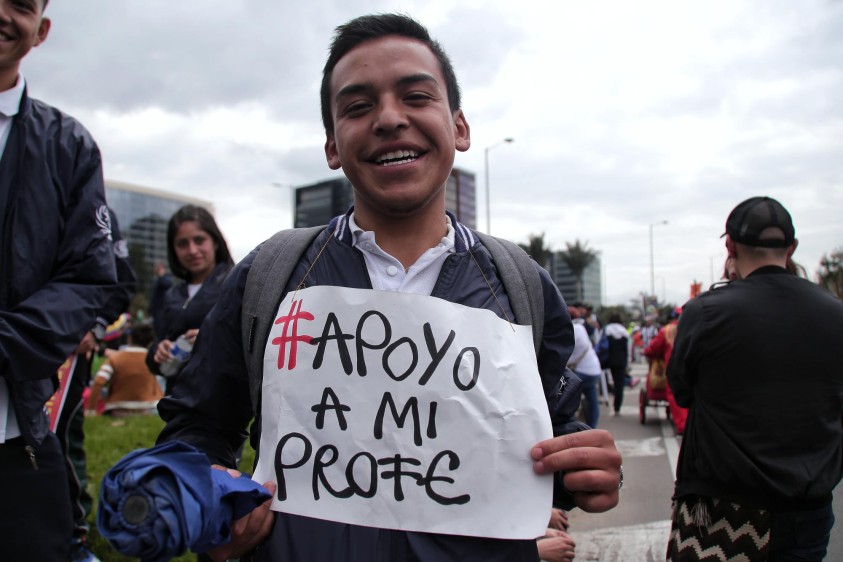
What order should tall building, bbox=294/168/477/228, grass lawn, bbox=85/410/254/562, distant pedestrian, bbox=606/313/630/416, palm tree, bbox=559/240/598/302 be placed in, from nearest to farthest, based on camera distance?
grass lawn, bbox=85/410/254/562 < distant pedestrian, bbox=606/313/630/416 < palm tree, bbox=559/240/598/302 < tall building, bbox=294/168/477/228

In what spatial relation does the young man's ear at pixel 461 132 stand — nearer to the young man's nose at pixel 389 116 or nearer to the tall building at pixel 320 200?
the young man's nose at pixel 389 116

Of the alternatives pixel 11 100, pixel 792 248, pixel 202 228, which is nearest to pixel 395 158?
pixel 11 100

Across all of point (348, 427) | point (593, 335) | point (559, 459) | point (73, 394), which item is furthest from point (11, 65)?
point (593, 335)

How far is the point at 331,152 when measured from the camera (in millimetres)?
1827

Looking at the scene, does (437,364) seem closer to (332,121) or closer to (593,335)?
(332,121)

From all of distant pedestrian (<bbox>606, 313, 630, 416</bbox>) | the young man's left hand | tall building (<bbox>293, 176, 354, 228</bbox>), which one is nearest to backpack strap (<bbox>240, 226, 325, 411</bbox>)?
the young man's left hand

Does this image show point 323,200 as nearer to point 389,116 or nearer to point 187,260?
point 187,260

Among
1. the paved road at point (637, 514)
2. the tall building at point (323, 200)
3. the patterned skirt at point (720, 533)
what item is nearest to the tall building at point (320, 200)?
the tall building at point (323, 200)

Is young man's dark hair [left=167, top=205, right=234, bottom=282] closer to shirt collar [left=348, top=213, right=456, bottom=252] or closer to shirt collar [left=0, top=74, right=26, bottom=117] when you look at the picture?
shirt collar [left=0, top=74, right=26, bottom=117]

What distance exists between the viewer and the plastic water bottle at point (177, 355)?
3514 mm

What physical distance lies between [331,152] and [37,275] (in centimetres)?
97

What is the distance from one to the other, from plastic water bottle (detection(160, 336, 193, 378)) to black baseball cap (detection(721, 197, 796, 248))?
2.74 m

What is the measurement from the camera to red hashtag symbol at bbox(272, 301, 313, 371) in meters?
1.46

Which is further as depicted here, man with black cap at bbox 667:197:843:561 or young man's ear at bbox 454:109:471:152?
man with black cap at bbox 667:197:843:561
